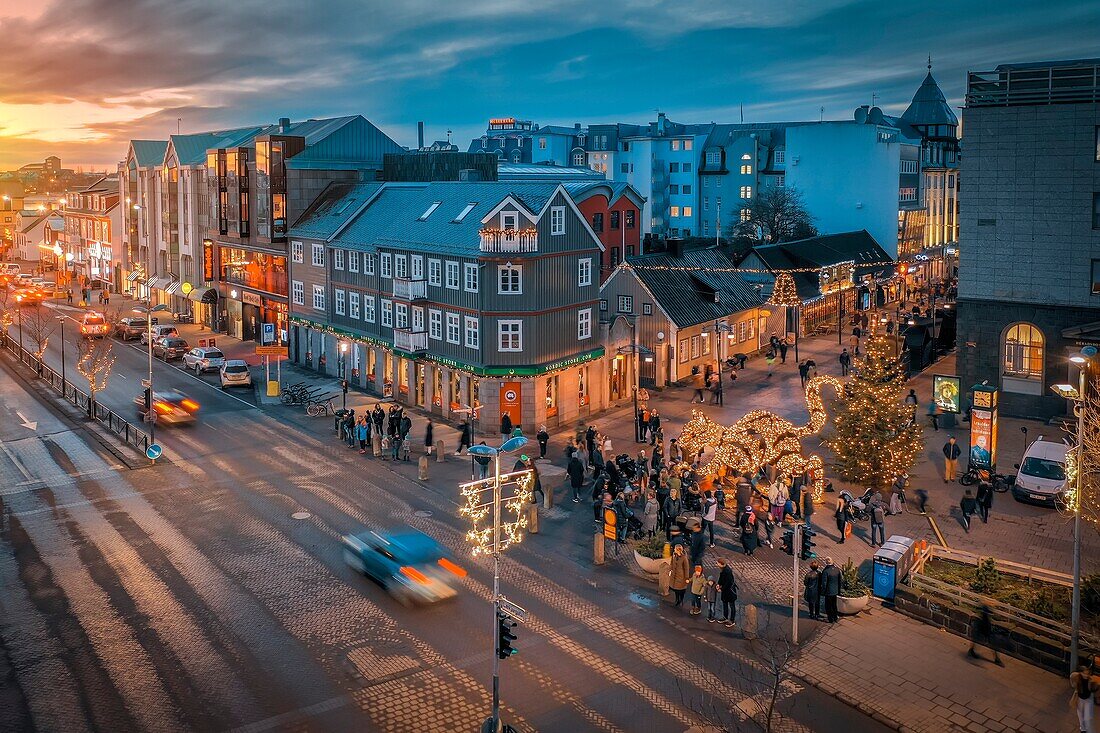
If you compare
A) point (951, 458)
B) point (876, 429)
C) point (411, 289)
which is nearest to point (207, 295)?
point (411, 289)

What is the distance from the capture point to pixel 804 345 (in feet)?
225

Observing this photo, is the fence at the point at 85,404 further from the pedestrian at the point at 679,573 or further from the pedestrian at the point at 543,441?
the pedestrian at the point at 679,573

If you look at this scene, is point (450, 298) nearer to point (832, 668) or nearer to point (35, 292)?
point (832, 668)

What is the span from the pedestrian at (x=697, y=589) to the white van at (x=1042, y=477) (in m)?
15.5

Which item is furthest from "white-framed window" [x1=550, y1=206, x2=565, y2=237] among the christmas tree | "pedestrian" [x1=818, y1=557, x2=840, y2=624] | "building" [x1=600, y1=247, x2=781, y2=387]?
"pedestrian" [x1=818, y1=557, x2=840, y2=624]

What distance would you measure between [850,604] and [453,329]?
26.3 meters

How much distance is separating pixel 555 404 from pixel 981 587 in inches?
960

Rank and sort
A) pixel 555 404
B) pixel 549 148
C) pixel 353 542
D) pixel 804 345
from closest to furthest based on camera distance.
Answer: pixel 353 542
pixel 555 404
pixel 804 345
pixel 549 148

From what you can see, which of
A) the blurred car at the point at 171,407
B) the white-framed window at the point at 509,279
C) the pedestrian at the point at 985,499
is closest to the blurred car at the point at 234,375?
the blurred car at the point at 171,407

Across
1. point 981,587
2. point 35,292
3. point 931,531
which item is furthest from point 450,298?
point 35,292

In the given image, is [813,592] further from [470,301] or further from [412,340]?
[412,340]

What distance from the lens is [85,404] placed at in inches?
1988

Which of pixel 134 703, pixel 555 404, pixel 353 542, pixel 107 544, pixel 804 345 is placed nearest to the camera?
pixel 134 703

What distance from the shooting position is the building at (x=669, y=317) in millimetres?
51844
